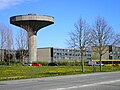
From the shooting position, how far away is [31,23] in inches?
3310

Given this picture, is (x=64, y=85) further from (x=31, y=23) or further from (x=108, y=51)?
(x=108, y=51)

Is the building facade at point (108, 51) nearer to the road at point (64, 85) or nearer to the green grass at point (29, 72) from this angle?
the green grass at point (29, 72)

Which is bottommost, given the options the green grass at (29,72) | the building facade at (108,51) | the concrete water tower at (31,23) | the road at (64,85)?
the road at (64,85)

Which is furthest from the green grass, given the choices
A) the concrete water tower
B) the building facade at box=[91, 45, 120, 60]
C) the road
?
the concrete water tower

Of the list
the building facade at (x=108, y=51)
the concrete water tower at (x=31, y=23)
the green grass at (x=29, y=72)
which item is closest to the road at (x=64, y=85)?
the green grass at (x=29, y=72)

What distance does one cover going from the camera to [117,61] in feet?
391

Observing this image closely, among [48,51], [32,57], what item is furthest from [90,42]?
[48,51]

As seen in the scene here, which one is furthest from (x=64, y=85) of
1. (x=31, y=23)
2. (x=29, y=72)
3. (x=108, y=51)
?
(x=108, y=51)

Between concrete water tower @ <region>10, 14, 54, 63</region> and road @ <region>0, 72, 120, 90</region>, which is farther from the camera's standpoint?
concrete water tower @ <region>10, 14, 54, 63</region>

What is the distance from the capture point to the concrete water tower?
270ft

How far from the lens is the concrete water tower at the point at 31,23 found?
270 feet

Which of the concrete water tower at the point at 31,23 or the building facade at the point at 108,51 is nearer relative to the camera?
the building facade at the point at 108,51

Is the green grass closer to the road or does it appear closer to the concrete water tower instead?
the road

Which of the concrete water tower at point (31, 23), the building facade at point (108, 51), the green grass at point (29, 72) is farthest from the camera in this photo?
the concrete water tower at point (31, 23)
